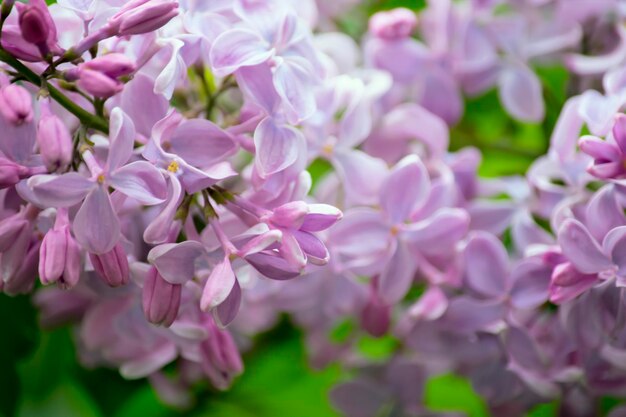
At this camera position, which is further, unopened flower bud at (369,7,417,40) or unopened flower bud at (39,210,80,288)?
unopened flower bud at (369,7,417,40)

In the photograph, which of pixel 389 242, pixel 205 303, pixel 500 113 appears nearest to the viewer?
pixel 205 303

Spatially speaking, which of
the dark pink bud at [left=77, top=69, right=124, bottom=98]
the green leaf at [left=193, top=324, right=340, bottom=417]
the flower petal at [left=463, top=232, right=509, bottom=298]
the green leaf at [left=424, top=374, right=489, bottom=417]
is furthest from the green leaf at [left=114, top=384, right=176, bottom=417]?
the dark pink bud at [left=77, top=69, right=124, bottom=98]

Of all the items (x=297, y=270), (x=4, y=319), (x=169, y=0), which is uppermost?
(x=169, y=0)

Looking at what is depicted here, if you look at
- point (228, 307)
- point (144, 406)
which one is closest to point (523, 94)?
point (228, 307)

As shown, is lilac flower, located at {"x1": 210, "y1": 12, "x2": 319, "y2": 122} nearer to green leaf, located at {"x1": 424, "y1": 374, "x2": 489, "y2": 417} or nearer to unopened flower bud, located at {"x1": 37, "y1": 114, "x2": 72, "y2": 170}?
unopened flower bud, located at {"x1": 37, "y1": 114, "x2": 72, "y2": 170}

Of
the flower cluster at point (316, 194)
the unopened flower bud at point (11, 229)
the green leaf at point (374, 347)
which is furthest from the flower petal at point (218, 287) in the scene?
the green leaf at point (374, 347)

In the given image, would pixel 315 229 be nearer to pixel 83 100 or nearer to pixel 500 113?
pixel 83 100

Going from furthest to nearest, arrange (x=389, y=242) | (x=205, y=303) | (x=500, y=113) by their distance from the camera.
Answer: (x=500, y=113) → (x=389, y=242) → (x=205, y=303)

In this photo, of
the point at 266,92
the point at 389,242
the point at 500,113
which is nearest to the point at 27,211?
the point at 266,92
